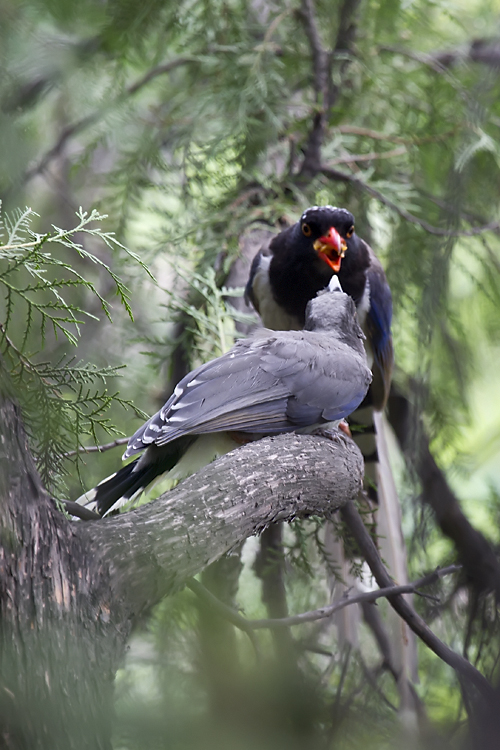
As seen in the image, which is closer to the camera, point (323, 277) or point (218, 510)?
point (218, 510)

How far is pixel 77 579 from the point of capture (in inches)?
43.4

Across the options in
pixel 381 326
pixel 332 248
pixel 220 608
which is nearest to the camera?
pixel 220 608

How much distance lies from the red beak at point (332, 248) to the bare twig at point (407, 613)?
1189 mm

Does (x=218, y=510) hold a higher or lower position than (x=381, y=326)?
lower

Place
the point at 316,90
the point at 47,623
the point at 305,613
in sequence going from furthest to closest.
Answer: the point at 316,90 < the point at 305,613 < the point at 47,623

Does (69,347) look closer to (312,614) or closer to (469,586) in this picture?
(312,614)

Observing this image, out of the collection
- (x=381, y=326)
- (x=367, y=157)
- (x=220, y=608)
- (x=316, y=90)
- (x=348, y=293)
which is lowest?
(x=220, y=608)

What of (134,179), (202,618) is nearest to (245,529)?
(202,618)

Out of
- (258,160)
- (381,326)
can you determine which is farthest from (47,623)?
(258,160)

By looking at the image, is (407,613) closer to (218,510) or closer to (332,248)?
(218,510)

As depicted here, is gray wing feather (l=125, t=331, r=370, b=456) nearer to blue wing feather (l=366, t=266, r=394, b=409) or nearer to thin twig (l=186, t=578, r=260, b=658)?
thin twig (l=186, t=578, r=260, b=658)

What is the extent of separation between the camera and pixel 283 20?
365cm

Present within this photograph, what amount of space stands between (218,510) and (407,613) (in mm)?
765

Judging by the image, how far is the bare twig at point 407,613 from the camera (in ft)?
4.02
